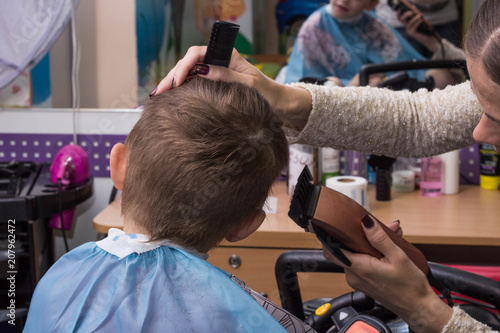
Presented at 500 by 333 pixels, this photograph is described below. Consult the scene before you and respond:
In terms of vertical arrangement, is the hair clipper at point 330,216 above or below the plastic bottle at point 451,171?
above

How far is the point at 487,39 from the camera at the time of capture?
0.76 meters

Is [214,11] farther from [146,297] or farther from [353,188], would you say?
[146,297]

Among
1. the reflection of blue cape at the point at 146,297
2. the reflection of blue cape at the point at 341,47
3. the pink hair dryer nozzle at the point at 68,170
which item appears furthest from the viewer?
A: the reflection of blue cape at the point at 341,47

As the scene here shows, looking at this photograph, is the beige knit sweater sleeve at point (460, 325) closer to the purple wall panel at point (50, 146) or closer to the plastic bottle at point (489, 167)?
the plastic bottle at point (489, 167)

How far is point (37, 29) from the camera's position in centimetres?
191

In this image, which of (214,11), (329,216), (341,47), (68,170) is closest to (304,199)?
(329,216)

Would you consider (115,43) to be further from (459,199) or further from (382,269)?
(382,269)

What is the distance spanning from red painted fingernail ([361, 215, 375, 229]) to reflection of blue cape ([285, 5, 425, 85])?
3.75 feet

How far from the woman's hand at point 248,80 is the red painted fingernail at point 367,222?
280 millimetres

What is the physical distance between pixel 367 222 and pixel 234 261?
757 mm

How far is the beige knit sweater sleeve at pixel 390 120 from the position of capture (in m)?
1.03

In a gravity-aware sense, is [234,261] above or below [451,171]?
below

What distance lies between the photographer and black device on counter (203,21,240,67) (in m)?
0.72

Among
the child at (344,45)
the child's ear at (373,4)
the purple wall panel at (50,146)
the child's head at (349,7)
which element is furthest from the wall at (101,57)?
the child's ear at (373,4)
